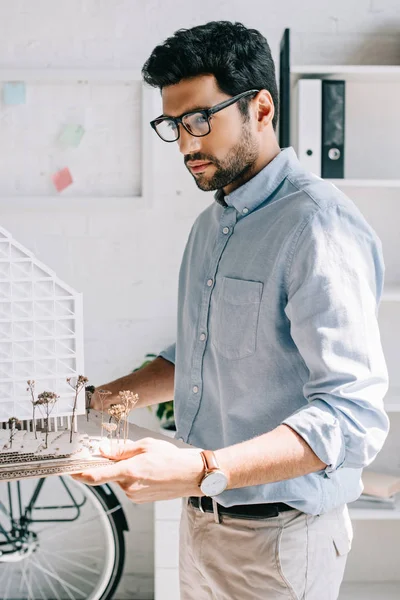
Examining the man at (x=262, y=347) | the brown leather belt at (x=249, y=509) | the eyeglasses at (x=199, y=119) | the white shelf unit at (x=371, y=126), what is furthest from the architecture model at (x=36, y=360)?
the white shelf unit at (x=371, y=126)

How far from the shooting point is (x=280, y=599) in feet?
4.12

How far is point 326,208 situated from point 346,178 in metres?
1.47

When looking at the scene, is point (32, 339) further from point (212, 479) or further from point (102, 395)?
point (212, 479)

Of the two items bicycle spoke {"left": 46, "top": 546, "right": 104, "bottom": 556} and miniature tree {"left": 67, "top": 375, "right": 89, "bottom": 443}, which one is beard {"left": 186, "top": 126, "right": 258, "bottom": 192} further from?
bicycle spoke {"left": 46, "top": 546, "right": 104, "bottom": 556}

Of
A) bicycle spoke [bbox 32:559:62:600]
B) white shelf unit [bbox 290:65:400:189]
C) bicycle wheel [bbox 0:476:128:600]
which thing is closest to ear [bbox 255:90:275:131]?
white shelf unit [bbox 290:65:400:189]

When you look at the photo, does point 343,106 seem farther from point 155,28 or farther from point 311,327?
point 311,327

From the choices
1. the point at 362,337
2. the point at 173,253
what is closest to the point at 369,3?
the point at 173,253

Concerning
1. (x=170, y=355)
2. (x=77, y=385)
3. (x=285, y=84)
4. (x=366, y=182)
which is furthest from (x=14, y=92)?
(x=77, y=385)

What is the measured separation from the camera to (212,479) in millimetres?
982

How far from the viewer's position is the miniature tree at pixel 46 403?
1.21 metres

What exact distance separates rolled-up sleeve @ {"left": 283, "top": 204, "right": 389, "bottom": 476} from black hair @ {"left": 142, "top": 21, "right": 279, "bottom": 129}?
0.95 ft

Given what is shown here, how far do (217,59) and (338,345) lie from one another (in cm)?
51

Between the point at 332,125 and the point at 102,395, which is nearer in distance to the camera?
the point at 102,395

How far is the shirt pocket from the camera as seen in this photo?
4.00ft
